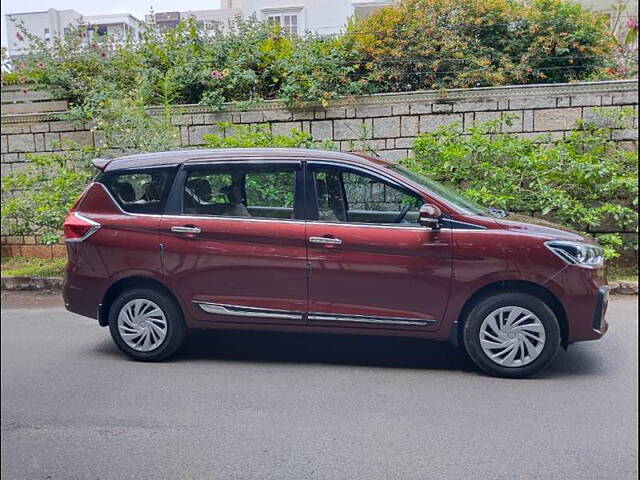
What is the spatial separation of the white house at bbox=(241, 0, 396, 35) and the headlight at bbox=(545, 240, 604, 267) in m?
1.52

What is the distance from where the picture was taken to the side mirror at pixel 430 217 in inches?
126

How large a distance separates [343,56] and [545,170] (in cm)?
256

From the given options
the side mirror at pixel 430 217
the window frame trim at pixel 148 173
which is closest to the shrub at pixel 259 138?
the window frame trim at pixel 148 173

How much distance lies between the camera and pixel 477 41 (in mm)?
3377

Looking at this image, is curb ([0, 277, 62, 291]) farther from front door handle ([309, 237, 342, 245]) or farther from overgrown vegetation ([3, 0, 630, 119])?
front door handle ([309, 237, 342, 245])

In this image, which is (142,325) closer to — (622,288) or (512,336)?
(512,336)

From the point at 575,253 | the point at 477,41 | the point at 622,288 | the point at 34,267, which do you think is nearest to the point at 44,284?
the point at 34,267

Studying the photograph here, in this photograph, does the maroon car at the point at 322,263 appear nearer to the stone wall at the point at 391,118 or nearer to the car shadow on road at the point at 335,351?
the car shadow on road at the point at 335,351

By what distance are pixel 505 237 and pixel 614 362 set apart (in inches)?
31.9

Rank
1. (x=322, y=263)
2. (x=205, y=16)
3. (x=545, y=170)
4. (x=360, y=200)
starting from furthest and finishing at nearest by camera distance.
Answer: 1. (x=545, y=170)
2. (x=360, y=200)
3. (x=322, y=263)
4. (x=205, y=16)

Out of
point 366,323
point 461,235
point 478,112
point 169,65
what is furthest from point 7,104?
point 478,112

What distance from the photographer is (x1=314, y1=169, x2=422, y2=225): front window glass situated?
3.34m

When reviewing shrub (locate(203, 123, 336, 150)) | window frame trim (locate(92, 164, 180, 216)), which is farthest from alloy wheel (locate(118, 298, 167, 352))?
shrub (locate(203, 123, 336, 150))

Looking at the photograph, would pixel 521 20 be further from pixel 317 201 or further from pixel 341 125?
pixel 341 125
